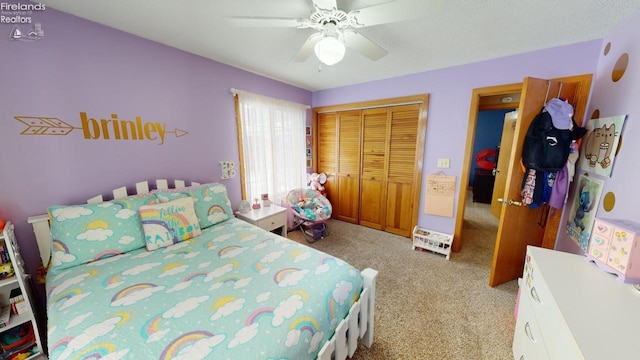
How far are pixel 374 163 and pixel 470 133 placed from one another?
1.28 m

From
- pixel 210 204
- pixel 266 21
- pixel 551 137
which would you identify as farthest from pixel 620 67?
pixel 210 204

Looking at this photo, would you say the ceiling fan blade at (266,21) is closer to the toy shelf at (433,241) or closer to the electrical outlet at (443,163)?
the electrical outlet at (443,163)

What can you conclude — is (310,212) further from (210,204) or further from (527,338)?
(527,338)

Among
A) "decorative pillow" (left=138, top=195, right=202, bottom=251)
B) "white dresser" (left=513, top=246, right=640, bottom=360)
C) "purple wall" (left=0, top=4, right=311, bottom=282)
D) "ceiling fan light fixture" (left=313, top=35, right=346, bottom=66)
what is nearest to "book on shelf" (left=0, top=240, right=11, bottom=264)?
"purple wall" (left=0, top=4, right=311, bottom=282)

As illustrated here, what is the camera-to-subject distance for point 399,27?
167 centimetres

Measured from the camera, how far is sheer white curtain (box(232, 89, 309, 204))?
108 inches

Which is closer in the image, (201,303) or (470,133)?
(201,303)

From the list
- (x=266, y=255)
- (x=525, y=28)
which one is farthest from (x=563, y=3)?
(x=266, y=255)

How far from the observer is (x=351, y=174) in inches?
142

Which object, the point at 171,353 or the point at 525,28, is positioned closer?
the point at 171,353

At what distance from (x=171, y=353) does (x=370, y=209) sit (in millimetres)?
3028

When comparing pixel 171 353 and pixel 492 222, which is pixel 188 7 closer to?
pixel 171 353

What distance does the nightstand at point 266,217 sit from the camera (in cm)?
252

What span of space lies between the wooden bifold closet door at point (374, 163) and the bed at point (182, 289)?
1956mm
